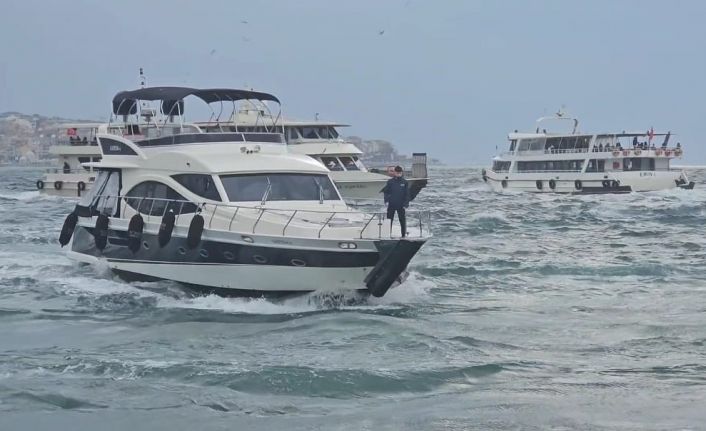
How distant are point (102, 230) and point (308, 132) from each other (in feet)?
123

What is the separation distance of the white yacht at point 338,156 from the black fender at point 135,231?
104ft

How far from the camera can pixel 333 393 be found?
1194cm

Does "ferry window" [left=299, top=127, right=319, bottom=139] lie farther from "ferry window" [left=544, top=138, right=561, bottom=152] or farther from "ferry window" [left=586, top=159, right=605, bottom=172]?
"ferry window" [left=586, top=159, right=605, bottom=172]

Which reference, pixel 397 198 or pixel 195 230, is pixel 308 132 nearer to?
pixel 195 230

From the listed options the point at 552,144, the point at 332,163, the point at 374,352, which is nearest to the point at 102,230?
the point at 374,352

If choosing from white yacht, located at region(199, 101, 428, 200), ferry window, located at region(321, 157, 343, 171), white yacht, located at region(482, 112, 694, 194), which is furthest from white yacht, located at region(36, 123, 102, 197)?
white yacht, located at region(482, 112, 694, 194)

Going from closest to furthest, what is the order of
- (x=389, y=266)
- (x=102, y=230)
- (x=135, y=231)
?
1. (x=389, y=266)
2. (x=135, y=231)
3. (x=102, y=230)

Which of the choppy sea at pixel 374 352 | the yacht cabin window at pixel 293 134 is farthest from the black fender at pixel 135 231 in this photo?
the yacht cabin window at pixel 293 134

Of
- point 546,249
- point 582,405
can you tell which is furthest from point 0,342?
point 546,249

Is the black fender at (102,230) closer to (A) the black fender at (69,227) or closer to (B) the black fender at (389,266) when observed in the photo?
(A) the black fender at (69,227)

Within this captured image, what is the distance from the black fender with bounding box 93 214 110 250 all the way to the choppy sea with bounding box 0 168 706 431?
764 millimetres

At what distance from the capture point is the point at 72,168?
196 feet

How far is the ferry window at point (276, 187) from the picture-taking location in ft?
60.3

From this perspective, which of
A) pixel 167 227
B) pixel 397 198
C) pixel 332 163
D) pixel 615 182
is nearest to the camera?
pixel 397 198
